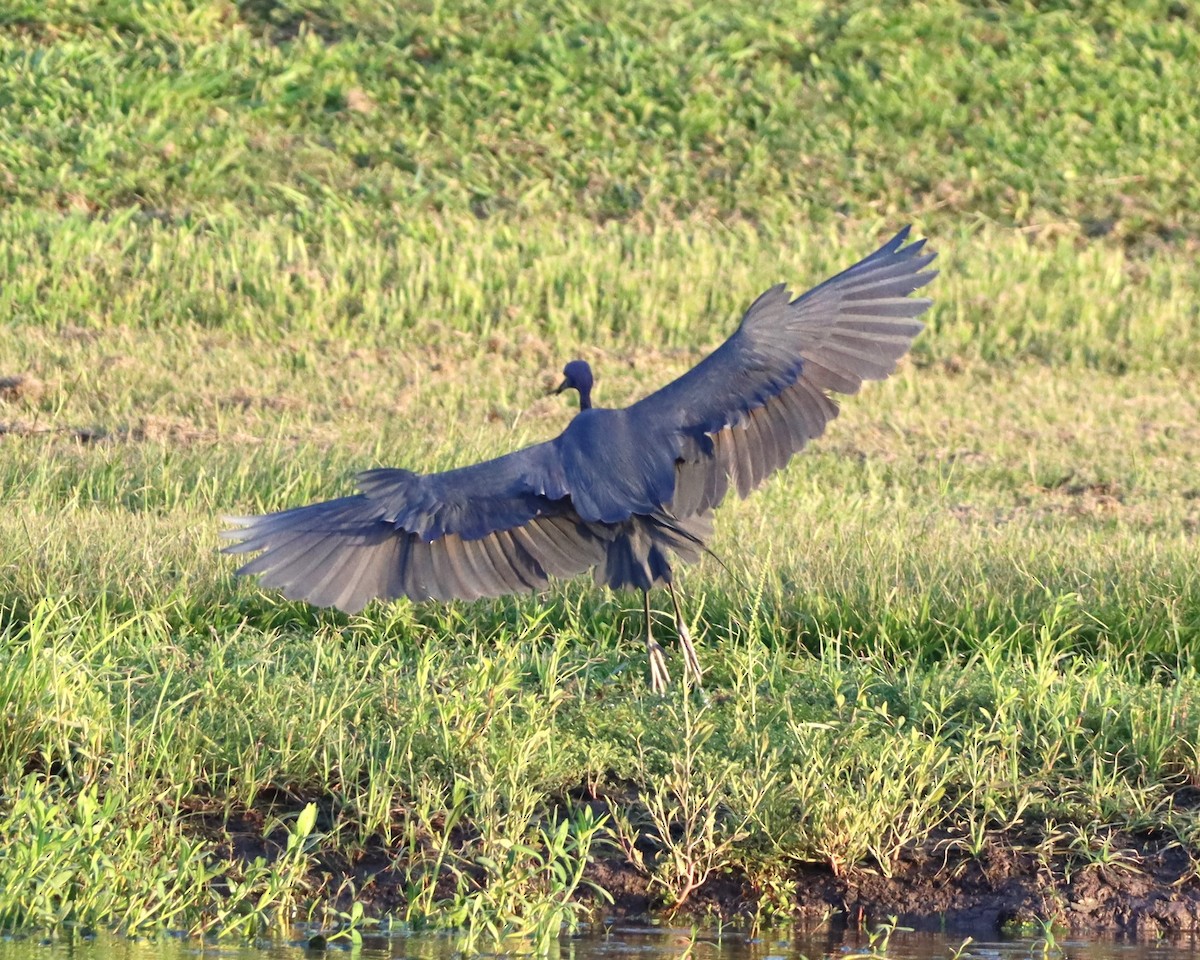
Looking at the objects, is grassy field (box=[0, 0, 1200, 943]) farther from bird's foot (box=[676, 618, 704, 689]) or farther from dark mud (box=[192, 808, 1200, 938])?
bird's foot (box=[676, 618, 704, 689])

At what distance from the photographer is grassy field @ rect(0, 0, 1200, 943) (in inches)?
177

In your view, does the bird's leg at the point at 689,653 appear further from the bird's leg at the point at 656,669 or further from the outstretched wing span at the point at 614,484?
the outstretched wing span at the point at 614,484

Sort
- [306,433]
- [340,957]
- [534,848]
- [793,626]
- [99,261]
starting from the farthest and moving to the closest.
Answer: [99,261], [306,433], [793,626], [534,848], [340,957]

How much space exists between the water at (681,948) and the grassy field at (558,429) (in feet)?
0.27

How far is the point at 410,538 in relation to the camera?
4953 millimetres

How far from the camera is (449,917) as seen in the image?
4043mm

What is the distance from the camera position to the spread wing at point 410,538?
4.86 meters

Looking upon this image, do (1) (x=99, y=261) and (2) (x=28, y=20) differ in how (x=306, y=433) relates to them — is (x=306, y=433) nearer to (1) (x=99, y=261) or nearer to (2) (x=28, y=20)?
(1) (x=99, y=261)

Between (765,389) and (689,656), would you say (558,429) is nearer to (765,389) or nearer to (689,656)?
(689,656)

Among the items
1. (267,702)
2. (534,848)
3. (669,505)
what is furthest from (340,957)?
(669,505)

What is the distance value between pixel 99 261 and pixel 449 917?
26.0 feet

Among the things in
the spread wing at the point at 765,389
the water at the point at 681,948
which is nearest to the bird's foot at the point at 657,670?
the spread wing at the point at 765,389

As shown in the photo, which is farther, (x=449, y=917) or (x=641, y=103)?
(x=641, y=103)

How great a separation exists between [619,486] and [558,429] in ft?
13.2
